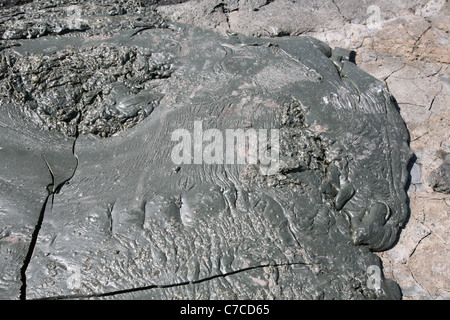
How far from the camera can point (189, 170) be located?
2.13m

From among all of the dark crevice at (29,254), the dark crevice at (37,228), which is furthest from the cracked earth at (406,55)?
the dark crevice at (29,254)

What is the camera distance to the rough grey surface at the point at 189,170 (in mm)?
1903

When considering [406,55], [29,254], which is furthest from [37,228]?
[406,55]

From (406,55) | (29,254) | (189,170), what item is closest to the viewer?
(29,254)

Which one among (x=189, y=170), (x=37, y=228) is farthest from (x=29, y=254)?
(x=189, y=170)

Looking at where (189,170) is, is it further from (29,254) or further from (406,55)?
(406,55)

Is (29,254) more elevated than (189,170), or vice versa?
(189,170)

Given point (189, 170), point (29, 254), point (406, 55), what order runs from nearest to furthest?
1. point (29, 254)
2. point (189, 170)
3. point (406, 55)

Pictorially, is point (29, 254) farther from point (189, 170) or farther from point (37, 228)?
point (189, 170)

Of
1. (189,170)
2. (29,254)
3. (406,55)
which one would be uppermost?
(406,55)

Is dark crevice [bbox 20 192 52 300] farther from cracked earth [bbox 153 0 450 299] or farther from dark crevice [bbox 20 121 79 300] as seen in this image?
cracked earth [bbox 153 0 450 299]

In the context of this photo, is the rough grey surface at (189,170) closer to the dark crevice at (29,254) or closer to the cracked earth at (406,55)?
the dark crevice at (29,254)

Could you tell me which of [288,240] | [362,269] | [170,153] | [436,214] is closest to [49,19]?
[170,153]

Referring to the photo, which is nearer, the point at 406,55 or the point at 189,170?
the point at 189,170
